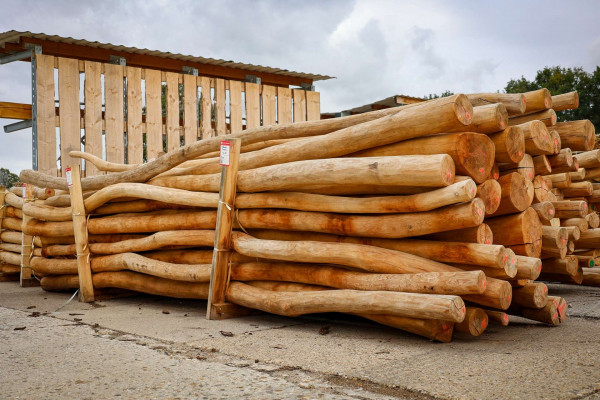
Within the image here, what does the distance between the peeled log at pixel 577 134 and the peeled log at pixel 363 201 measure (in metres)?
2.68

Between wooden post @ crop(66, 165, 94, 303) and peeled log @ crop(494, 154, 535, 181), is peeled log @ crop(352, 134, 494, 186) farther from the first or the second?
wooden post @ crop(66, 165, 94, 303)

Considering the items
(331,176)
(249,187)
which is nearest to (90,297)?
(249,187)

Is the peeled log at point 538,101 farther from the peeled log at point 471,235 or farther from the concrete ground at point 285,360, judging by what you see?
the concrete ground at point 285,360

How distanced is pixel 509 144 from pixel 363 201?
4.28 feet

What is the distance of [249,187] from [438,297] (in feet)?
7.51

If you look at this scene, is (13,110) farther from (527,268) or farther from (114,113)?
(527,268)

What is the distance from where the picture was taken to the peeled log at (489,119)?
4.79 meters

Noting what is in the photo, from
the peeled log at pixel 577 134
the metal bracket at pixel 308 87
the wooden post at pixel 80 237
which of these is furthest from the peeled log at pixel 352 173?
the metal bracket at pixel 308 87

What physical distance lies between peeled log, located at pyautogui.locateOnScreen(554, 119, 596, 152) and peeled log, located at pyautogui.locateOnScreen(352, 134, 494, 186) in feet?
6.98

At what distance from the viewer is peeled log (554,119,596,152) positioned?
6410 mm

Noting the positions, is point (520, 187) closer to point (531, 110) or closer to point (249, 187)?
A: point (531, 110)

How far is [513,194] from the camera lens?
Answer: 16.9ft

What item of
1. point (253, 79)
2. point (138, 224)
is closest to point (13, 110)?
point (138, 224)

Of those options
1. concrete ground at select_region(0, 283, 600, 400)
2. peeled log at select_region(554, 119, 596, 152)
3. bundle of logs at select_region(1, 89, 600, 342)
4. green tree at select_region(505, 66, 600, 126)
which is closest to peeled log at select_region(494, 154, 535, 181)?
bundle of logs at select_region(1, 89, 600, 342)
